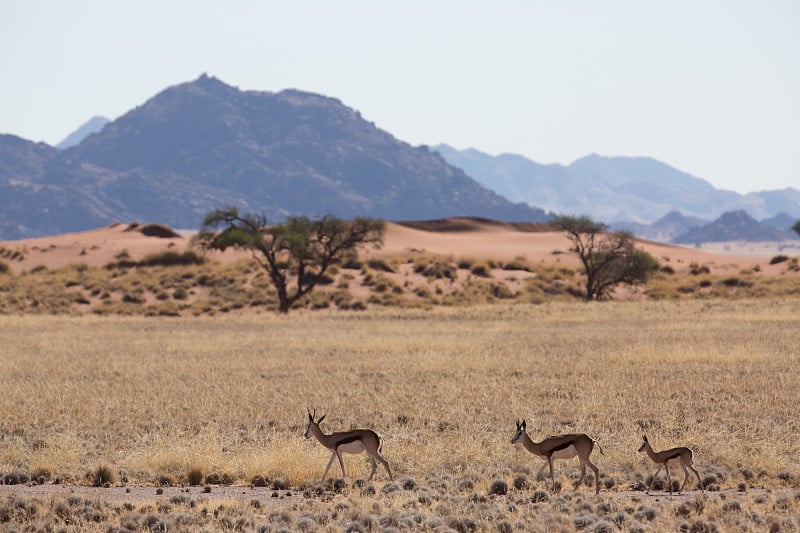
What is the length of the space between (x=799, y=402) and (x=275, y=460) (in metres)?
11.0

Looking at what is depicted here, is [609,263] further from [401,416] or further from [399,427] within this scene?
[399,427]

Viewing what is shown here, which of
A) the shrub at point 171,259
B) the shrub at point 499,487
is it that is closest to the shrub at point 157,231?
the shrub at point 171,259

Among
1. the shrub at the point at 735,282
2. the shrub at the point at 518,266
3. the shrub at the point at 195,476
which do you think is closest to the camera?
the shrub at the point at 195,476

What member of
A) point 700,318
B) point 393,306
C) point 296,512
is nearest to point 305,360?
point 296,512

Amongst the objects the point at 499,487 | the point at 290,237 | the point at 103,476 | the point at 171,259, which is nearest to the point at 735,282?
the point at 290,237

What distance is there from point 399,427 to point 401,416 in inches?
35.2

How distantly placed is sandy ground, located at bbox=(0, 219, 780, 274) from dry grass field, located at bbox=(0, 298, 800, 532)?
35.9m

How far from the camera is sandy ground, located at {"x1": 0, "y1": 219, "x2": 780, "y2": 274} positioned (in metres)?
79.6

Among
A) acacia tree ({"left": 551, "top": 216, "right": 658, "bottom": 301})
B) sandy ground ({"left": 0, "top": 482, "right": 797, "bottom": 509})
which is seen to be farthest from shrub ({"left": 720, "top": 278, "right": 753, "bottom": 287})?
sandy ground ({"left": 0, "top": 482, "right": 797, "bottom": 509})

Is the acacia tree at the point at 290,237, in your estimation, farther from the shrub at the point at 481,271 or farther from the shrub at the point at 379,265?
the shrub at the point at 481,271

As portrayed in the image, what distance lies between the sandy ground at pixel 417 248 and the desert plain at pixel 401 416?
29.8 metres

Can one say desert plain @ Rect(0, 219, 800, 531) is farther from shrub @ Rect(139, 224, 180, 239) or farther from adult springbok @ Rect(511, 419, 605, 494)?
shrub @ Rect(139, 224, 180, 239)

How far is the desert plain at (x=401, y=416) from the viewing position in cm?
1123

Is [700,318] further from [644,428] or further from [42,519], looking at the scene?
[42,519]
